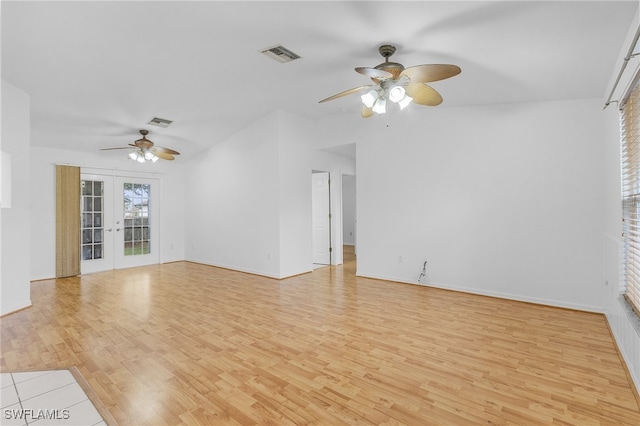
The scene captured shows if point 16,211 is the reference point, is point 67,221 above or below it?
below

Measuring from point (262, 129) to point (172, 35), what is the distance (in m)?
2.92

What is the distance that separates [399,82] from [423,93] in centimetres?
29

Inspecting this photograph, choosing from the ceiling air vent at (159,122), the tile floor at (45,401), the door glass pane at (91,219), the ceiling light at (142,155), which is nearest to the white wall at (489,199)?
the ceiling air vent at (159,122)

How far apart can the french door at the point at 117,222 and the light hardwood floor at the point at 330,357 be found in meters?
2.34

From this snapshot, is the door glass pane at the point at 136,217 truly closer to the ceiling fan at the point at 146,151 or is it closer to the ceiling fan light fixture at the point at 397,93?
the ceiling fan at the point at 146,151

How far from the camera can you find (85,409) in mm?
2014

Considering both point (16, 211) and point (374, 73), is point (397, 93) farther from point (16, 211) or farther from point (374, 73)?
point (16, 211)

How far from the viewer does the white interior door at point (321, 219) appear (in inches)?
281

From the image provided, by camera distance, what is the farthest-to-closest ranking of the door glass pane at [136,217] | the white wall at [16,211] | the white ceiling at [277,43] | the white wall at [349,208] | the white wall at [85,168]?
1. the white wall at [349,208]
2. the door glass pane at [136,217]
3. the white wall at [85,168]
4. the white wall at [16,211]
5. the white ceiling at [277,43]

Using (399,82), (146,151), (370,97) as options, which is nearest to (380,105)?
(370,97)

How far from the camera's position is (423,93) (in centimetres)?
319

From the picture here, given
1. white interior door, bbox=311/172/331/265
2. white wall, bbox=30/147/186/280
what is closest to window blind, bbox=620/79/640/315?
white interior door, bbox=311/172/331/265

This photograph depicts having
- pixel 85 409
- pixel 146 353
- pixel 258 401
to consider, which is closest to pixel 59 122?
pixel 146 353

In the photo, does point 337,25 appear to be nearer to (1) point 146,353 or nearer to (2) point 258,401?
(2) point 258,401
